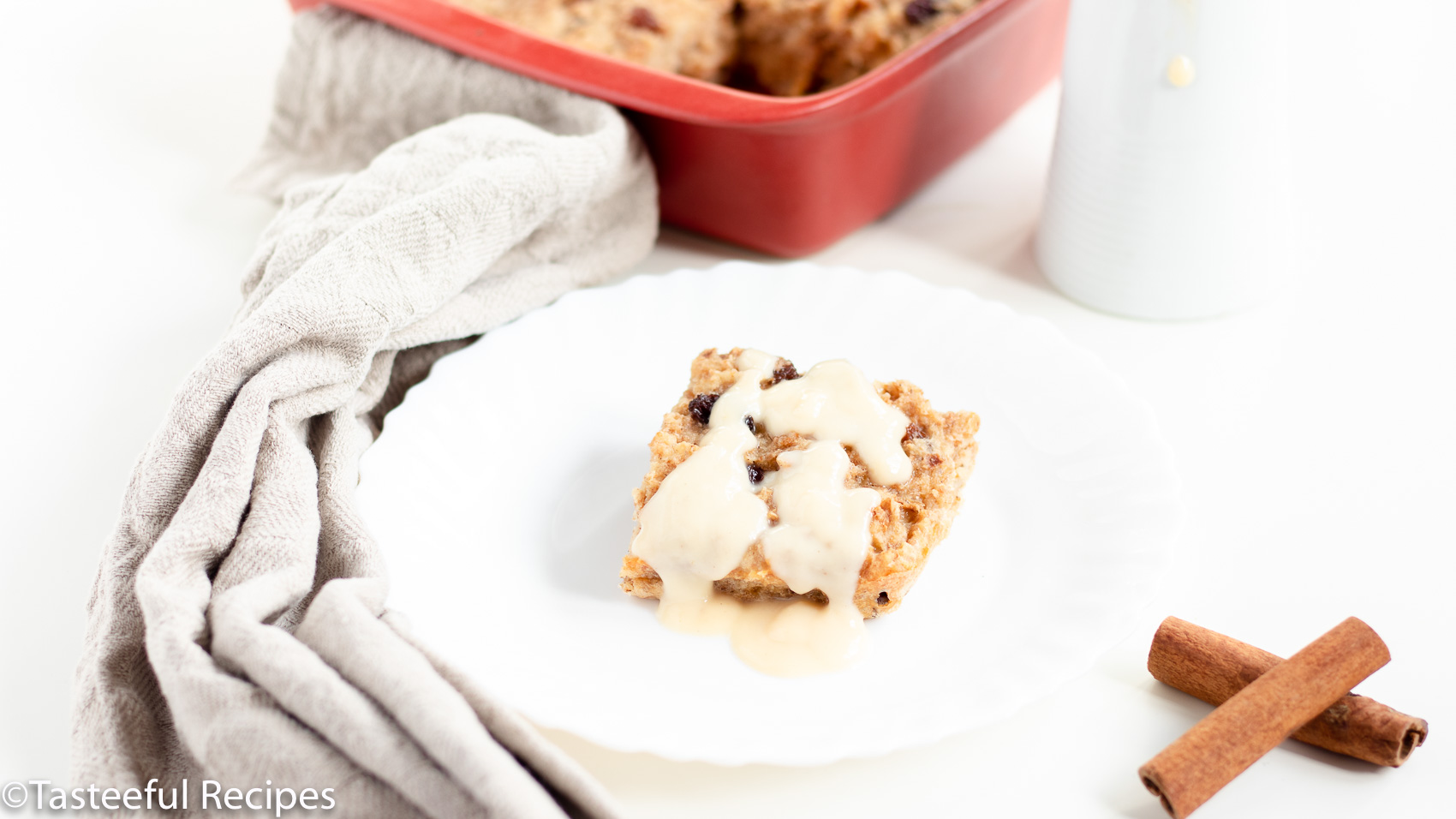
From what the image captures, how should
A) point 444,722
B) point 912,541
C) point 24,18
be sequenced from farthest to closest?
point 24,18
point 912,541
point 444,722

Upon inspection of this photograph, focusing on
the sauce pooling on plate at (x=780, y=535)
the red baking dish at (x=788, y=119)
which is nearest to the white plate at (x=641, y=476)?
the sauce pooling on plate at (x=780, y=535)

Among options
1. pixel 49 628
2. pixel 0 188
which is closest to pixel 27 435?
pixel 49 628

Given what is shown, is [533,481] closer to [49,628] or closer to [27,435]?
[49,628]

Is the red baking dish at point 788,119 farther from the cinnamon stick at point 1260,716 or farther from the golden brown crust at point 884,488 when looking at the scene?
the cinnamon stick at point 1260,716

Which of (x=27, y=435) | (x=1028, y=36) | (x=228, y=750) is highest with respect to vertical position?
(x=1028, y=36)

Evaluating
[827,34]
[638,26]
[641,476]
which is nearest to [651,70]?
[638,26]

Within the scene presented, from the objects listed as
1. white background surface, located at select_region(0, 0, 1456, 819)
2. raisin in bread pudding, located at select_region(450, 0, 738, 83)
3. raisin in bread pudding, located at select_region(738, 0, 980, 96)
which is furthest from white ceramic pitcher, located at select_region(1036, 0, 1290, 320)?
raisin in bread pudding, located at select_region(450, 0, 738, 83)
